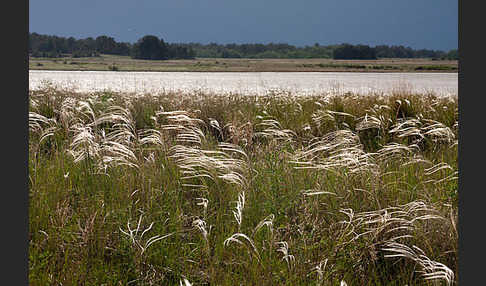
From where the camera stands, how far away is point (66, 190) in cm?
385

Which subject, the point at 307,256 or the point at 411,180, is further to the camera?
the point at 411,180

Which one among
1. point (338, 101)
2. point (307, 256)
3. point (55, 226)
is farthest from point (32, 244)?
point (338, 101)

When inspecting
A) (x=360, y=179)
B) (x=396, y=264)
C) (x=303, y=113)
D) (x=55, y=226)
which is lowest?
(x=396, y=264)

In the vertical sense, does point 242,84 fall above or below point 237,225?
above

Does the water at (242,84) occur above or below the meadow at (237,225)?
above

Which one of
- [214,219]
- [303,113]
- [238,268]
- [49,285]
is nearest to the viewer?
[49,285]

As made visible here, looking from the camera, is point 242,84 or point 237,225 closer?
point 237,225

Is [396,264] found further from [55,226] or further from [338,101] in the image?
[338,101]

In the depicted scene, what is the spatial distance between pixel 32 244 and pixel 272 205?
1.73m

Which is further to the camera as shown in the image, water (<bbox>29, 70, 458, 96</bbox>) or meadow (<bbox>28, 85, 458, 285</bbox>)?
water (<bbox>29, 70, 458, 96</bbox>)

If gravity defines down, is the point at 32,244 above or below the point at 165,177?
below

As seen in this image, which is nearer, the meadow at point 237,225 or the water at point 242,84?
the meadow at point 237,225

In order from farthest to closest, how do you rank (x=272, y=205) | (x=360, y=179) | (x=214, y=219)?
(x=360, y=179), (x=214, y=219), (x=272, y=205)

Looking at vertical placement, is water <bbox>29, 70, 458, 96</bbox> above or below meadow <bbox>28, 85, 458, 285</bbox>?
above
